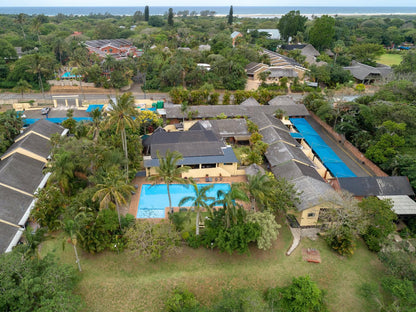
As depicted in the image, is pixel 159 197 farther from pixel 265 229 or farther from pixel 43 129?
pixel 43 129

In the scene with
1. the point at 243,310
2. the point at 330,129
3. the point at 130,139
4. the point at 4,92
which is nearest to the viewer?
the point at 243,310

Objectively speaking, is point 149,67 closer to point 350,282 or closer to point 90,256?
point 90,256

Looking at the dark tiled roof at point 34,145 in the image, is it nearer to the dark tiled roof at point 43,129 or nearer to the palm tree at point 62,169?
the dark tiled roof at point 43,129

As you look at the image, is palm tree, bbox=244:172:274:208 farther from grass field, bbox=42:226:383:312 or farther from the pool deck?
the pool deck

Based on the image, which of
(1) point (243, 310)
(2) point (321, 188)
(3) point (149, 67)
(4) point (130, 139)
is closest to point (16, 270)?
(1) point (243, 310)

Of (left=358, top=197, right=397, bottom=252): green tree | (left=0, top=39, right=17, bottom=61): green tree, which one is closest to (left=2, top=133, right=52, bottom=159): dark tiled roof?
(left=358, top=197, right=397, bottom=252): green tree

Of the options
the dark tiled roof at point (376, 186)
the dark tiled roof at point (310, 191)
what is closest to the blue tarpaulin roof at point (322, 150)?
the dark tiled roof at point (376, 186)
